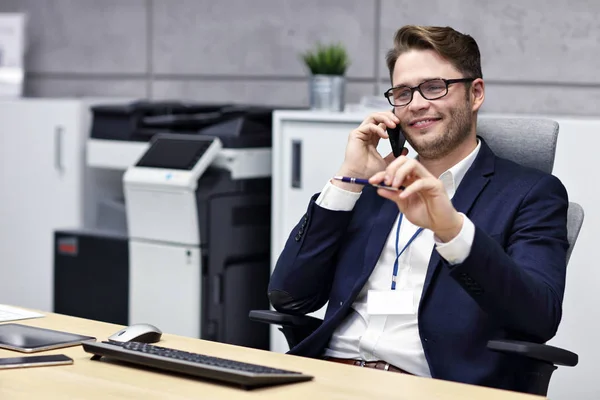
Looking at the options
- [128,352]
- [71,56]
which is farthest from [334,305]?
[71,56]

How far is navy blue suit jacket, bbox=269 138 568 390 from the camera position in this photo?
192cm

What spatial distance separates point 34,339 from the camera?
1.93 m

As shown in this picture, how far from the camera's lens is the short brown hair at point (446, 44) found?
7.45ft

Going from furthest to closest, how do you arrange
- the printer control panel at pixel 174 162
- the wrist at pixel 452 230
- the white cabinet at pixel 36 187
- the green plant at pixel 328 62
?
the white cabinet at pixel 36 187, the green plant at pixel 328 62, the printer control panel at pixel 174 162, the wrist at pixel 452 230

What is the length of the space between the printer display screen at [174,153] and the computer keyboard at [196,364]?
199cm

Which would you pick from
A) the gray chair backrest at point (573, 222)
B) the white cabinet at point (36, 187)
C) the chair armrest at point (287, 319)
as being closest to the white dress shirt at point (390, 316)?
the chair armrest at point (287, 319)

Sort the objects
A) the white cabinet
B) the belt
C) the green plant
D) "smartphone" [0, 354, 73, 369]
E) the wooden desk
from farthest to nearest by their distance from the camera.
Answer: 1. the white cabinet
2. the green plant
3. the belt
4. "smartphone" [0, 354, 73, 369]
5. the wooden desk

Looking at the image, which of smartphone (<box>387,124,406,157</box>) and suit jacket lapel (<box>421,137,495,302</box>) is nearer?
suit jacket lapel (<box>421,137,495,302</box>)

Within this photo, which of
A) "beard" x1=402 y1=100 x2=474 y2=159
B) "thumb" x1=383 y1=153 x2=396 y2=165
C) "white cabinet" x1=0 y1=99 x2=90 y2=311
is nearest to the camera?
"beard" x1=402 y1=100 x2=474 y2=159

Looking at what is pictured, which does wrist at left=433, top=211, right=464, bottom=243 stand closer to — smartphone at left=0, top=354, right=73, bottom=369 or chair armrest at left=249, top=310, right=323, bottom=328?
chair armrest at left=249, top=310, right=323, bottom=328

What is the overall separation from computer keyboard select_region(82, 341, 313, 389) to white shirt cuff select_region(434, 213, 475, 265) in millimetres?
407

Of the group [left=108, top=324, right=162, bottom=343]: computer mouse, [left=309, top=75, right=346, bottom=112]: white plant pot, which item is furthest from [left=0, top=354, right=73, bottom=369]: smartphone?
[left=309, top=75, right=346, bottom=112]: white plant pot

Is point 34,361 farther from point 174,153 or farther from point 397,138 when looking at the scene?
point 174,153

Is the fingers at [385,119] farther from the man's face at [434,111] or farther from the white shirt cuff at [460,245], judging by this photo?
the white shirt cuff at [460,245]
